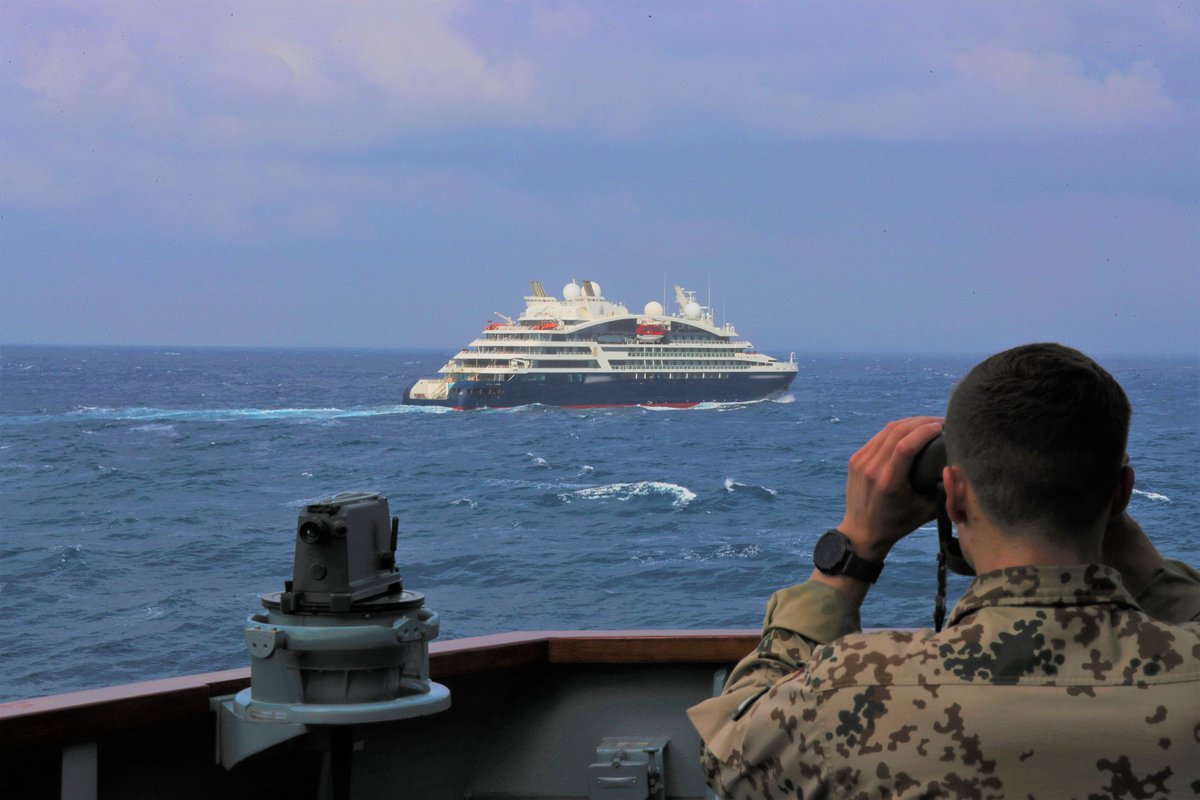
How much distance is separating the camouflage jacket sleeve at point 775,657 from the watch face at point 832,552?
1 cm

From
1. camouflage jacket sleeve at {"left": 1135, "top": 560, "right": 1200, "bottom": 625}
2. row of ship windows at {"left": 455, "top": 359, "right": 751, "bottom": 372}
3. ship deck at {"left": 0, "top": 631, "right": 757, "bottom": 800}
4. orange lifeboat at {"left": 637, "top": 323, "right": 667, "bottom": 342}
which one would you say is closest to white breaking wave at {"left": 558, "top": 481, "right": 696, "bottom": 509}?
row of ship windows at {"left": 455, "top": 359, "right": 751, "bottom": 372}

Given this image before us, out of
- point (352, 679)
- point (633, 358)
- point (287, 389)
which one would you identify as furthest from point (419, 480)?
point (287, 389)

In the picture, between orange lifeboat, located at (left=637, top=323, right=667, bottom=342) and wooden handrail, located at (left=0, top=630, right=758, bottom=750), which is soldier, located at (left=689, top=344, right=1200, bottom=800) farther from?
orange lifeboat, located at (left=637, top=323, right=667, bottom=342)

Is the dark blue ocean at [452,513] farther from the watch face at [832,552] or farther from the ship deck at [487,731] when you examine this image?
the watch face at [832,552]

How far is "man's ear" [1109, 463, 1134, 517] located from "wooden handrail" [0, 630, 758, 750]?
109cm

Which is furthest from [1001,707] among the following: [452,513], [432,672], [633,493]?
[633,493]

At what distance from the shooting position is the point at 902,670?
0.81 meters

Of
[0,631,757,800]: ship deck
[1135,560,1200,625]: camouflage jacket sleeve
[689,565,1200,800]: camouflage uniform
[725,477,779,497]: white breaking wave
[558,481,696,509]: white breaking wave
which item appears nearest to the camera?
[689,565,1200,800]: camouflage uniform

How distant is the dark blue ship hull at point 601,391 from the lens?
53.8 m

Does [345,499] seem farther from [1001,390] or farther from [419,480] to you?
[419,480]

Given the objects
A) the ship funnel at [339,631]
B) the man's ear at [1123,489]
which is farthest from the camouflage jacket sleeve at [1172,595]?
the ship funnel at [339,631]

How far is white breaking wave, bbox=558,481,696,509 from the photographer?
30.0m

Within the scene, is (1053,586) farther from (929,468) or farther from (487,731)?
(487,731)

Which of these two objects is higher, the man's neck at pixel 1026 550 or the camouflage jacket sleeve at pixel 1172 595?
the man's neck at pixel 1026 550
